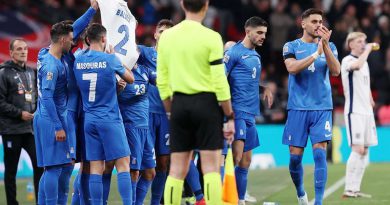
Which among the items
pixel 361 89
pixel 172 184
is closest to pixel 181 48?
pixel 172 184

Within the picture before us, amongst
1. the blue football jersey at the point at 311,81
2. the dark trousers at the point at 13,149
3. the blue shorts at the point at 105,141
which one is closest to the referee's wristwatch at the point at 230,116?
the blue shorts at the point at 105,141

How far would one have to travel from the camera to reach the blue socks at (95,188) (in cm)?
1066

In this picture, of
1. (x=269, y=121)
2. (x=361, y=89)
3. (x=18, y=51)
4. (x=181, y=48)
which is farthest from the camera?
(x=269, y=121)

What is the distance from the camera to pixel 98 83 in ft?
34.6

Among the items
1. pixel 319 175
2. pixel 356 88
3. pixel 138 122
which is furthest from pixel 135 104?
pixel 356 88

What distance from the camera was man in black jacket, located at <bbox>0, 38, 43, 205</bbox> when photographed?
1348 cm

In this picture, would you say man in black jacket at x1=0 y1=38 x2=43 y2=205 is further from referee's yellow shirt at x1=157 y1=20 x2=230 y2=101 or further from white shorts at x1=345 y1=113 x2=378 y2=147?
white shorts at x1=345 y1=113 x2=378 y2=147

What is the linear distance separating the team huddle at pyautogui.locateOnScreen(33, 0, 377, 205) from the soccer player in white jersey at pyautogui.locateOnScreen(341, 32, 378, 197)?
245cm

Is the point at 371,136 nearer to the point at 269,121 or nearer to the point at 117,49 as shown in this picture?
the point at 117,49

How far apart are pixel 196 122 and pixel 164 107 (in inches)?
76.6

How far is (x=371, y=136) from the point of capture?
49.3ft

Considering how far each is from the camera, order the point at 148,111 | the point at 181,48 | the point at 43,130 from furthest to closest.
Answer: the point at 148,111 < the point at 43,130 < the point at 181,48

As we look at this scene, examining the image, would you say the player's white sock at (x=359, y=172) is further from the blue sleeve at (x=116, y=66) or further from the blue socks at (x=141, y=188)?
the blue sleeve at (x=116, y=66)

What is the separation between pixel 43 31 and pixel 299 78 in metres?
11.7
